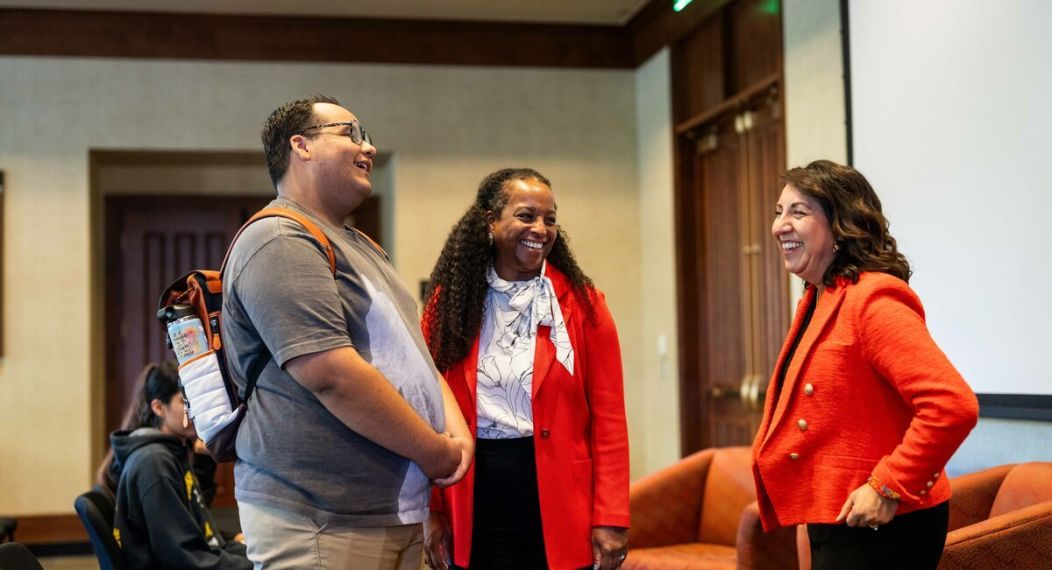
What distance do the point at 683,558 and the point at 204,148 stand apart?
165 inches

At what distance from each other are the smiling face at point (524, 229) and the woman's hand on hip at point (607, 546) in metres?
0.60

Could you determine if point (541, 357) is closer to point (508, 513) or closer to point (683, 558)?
point (508, 513)

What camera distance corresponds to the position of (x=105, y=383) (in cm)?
743

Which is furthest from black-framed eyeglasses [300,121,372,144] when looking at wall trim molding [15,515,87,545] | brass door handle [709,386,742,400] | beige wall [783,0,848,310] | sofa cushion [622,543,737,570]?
wall trim molding [15,515,87,545]

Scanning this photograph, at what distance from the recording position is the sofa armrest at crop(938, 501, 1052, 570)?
2.66 m

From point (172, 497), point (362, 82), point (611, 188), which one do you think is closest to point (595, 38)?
point (611, 188)

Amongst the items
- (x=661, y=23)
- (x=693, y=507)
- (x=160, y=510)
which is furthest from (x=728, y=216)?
(x=160, y=510)

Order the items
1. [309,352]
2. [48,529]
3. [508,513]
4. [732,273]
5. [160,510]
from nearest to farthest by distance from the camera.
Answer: [309,352] → [508,513] → [160,510] → [732,273] → [48,529]

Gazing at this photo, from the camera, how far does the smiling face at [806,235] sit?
202 cm

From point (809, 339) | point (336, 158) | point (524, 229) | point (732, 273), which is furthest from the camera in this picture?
point (732, 273)

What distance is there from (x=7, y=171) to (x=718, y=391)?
14.3 feet

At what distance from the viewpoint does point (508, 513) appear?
231cm

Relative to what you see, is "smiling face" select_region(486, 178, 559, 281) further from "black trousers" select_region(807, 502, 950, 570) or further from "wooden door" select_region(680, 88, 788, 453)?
"wooden door" select_region(680, 88, 788, 453)

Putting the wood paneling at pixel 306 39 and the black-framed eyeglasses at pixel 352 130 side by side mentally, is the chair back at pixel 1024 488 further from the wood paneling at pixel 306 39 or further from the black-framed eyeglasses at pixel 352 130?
the wood paneling at pixel 306 39
